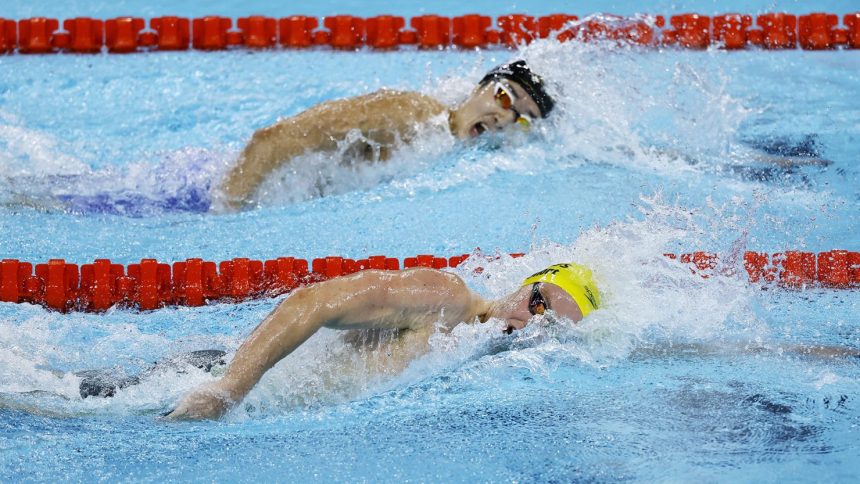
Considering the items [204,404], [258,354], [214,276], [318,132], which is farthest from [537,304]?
[318,132]

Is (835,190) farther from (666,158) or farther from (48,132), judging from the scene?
(48,132)

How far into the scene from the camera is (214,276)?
12.7 ft

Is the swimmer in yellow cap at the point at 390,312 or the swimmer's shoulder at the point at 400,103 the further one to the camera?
the swimmer's shoulder at the point at 400,103

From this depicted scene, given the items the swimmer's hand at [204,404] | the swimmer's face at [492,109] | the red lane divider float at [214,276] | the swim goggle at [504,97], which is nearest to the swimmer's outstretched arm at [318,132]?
the swimmer's face at [492,109]

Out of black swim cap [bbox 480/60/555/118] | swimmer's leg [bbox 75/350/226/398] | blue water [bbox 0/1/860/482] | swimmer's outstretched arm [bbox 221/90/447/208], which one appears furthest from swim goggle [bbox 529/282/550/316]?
black swim cap [bbox 480/60/555/118]

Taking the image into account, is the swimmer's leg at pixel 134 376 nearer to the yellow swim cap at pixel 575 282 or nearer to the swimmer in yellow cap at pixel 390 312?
the swimmer in yellow cap at pixel 390 312

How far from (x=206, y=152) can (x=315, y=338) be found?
1872 mm

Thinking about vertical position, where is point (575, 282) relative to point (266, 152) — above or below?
below

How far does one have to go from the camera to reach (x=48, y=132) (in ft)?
17.2

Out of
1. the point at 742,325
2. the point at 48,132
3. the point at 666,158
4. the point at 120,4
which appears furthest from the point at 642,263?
the point at 120,4

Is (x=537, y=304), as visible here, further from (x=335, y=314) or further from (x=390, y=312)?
(x=335, y=314)

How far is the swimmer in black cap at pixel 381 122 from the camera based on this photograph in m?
4.45

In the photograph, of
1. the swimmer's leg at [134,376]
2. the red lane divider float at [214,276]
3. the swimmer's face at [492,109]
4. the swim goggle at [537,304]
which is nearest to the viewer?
the swimmer's leg at [134,376]

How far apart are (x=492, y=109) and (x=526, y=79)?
0.20m
